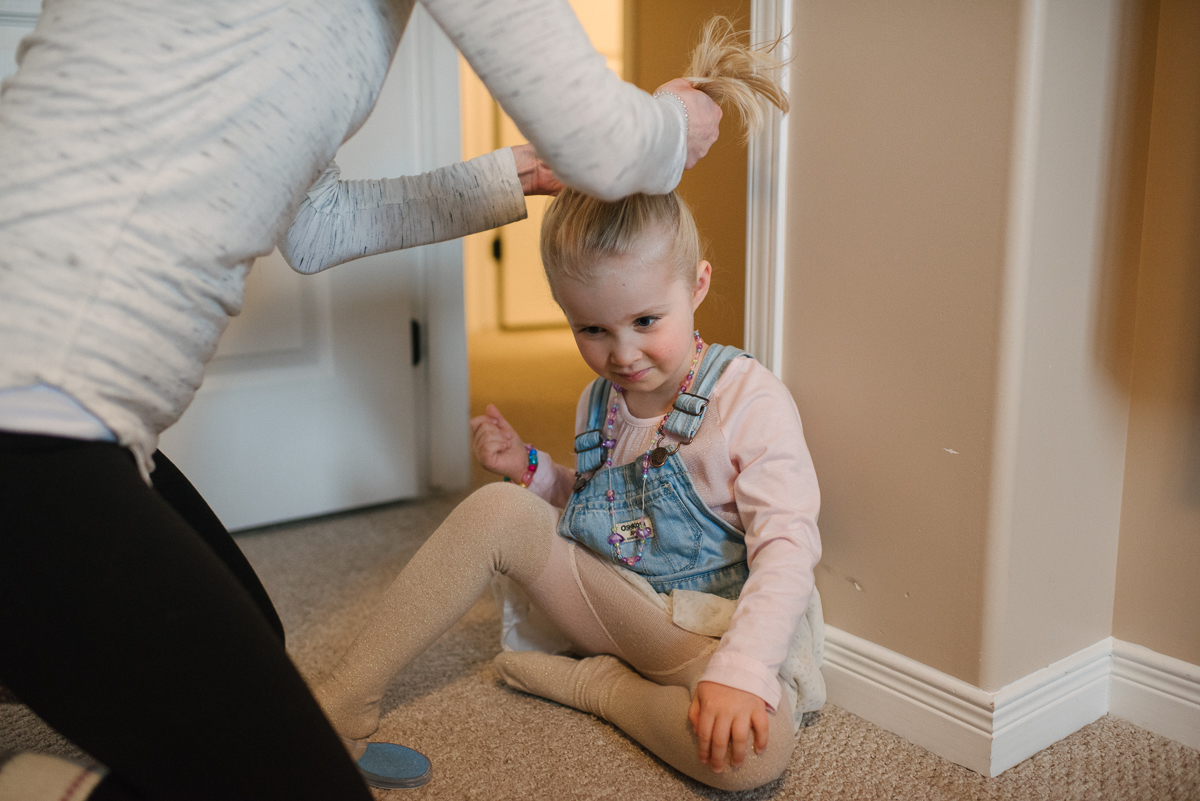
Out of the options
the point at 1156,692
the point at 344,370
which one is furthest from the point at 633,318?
the point at 344,370

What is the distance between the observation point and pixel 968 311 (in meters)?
0.80

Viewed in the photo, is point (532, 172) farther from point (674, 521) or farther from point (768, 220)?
point (674, 521)

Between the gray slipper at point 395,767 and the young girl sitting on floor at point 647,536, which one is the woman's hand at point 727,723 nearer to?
the young girl sitting on floor at point 647,536

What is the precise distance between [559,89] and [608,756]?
0.63 metres

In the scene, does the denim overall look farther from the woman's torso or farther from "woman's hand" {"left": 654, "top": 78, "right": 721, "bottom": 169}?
the woman's torso

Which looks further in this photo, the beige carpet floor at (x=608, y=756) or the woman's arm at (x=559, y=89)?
the beige carpet floor at (x=608, y=756)

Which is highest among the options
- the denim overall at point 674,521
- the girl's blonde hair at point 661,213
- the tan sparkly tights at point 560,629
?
the girl's blonde hair at point 661,213

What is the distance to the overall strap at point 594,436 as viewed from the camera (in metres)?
1.01

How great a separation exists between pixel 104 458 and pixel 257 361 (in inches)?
41.6

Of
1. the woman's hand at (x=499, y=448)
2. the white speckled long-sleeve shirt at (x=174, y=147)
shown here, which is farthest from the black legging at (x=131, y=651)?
the woman's hand at (x=499, y=448)

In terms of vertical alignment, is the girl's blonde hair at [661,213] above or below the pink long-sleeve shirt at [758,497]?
above

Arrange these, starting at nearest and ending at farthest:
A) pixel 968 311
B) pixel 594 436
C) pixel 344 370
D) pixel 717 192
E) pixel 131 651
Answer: pixel 131 651
pixel 968 311
pixel 594 436
pixel 717 192
pixel 344 370

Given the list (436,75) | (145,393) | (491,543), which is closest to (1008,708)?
(491,543)

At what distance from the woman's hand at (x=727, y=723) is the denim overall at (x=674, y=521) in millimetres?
191
